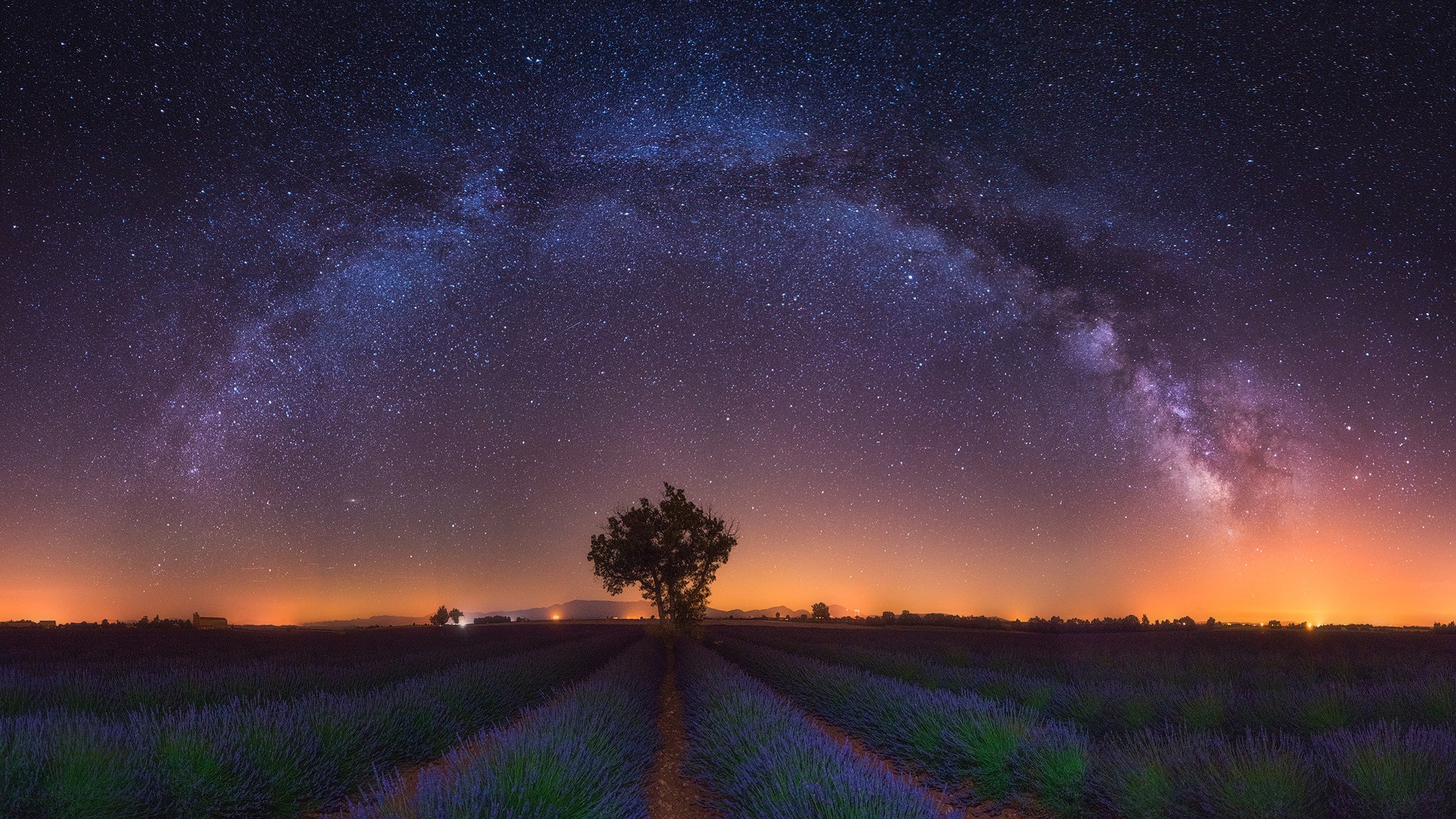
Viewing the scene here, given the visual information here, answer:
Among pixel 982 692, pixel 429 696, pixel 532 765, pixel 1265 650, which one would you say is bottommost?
pixel 1265 650

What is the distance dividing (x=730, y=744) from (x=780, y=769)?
198 centimetres

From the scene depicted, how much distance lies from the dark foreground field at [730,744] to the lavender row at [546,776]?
0.9 inches

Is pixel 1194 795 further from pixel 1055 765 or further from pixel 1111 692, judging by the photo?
pixel 1111 692

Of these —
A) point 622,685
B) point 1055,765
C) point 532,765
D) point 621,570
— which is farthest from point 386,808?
point 621,570

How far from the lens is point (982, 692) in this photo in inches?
376

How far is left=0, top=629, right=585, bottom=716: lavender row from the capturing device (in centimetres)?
815

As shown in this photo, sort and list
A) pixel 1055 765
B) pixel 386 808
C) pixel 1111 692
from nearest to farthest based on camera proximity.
A: pixel 386 808 < pixel 1055 765 < pixel 1111 692

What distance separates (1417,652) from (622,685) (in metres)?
19.7

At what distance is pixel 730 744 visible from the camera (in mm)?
6086

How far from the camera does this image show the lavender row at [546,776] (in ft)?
A: 10.9

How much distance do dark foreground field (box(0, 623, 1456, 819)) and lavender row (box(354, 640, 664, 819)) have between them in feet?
0.08

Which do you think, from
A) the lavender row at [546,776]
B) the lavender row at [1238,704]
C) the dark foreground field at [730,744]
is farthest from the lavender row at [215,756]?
the lavender row at [1238,704]

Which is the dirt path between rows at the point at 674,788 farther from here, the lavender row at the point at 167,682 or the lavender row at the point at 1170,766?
the lavender row at the point at 167,682


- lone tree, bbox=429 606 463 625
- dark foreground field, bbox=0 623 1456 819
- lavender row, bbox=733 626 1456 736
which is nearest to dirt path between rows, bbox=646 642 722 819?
dark foreground field, bbox=0 623 1456 819
